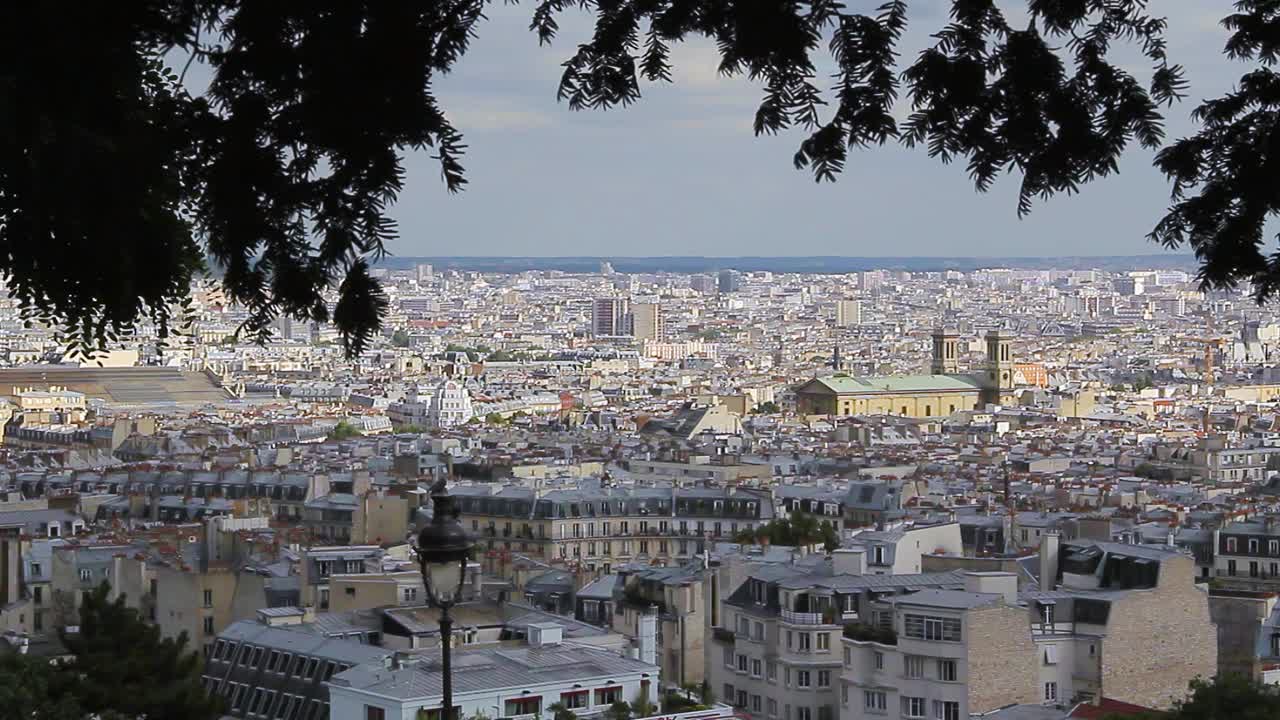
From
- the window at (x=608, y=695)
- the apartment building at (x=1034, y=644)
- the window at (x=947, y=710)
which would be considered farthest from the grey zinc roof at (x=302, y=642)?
the window at (x=947, y=710)

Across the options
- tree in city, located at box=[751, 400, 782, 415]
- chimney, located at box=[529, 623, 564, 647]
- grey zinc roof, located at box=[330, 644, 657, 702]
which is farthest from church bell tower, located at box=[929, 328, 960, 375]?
grey zinc roof, located at box=[330, 644, 657, 702]

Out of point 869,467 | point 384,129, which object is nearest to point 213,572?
point 384,129

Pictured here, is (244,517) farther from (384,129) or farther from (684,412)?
(684,412)

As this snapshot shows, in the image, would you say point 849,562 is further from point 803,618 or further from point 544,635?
point 544,635

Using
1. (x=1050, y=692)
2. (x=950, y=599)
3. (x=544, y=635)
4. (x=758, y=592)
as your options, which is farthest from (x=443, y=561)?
(x=758, y=592)

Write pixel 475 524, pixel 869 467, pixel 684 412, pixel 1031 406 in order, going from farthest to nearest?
pixel 1031 406 < pixel 684 412 < pixel 869 467 < pixel 475 524
